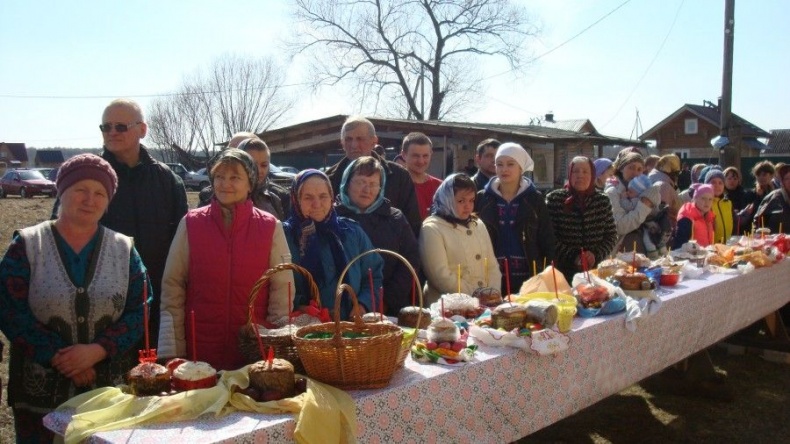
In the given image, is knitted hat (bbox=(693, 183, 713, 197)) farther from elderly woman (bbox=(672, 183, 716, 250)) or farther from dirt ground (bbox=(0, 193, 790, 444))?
dirt ground (bbox=(0, 193, 790, 444))

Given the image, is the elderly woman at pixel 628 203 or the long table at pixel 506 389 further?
the elderly woman at pixel 628 203

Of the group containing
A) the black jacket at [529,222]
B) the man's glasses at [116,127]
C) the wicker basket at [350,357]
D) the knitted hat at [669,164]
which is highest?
the man's glasses at [116,127]

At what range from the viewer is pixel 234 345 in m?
2.63

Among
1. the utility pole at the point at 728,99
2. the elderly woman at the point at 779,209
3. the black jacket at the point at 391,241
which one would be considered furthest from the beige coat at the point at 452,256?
the utility pole at the point at 728,99

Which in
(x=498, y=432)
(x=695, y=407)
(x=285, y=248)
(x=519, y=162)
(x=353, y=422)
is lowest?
(x=695, y=407)

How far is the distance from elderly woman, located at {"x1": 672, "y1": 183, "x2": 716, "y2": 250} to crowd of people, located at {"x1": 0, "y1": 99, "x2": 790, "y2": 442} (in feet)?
5.52

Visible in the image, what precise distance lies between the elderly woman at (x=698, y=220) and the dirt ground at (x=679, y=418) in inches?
48.8

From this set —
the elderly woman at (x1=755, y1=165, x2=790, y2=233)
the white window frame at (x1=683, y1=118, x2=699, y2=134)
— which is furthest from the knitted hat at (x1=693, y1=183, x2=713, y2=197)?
the white window frame at (x1=683, y1=118, x2=699, y2=134)

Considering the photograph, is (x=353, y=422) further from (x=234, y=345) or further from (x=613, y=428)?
(x=613, y=428)

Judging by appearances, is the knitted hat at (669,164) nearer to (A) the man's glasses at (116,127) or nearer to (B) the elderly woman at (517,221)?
(B) the elderly woman at (517,221)

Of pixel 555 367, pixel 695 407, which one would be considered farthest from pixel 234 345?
pixel 695 407

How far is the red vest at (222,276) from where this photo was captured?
2.61 metres

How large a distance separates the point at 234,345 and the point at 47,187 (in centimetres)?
2813

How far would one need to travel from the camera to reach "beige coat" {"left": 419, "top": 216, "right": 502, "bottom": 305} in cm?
370
